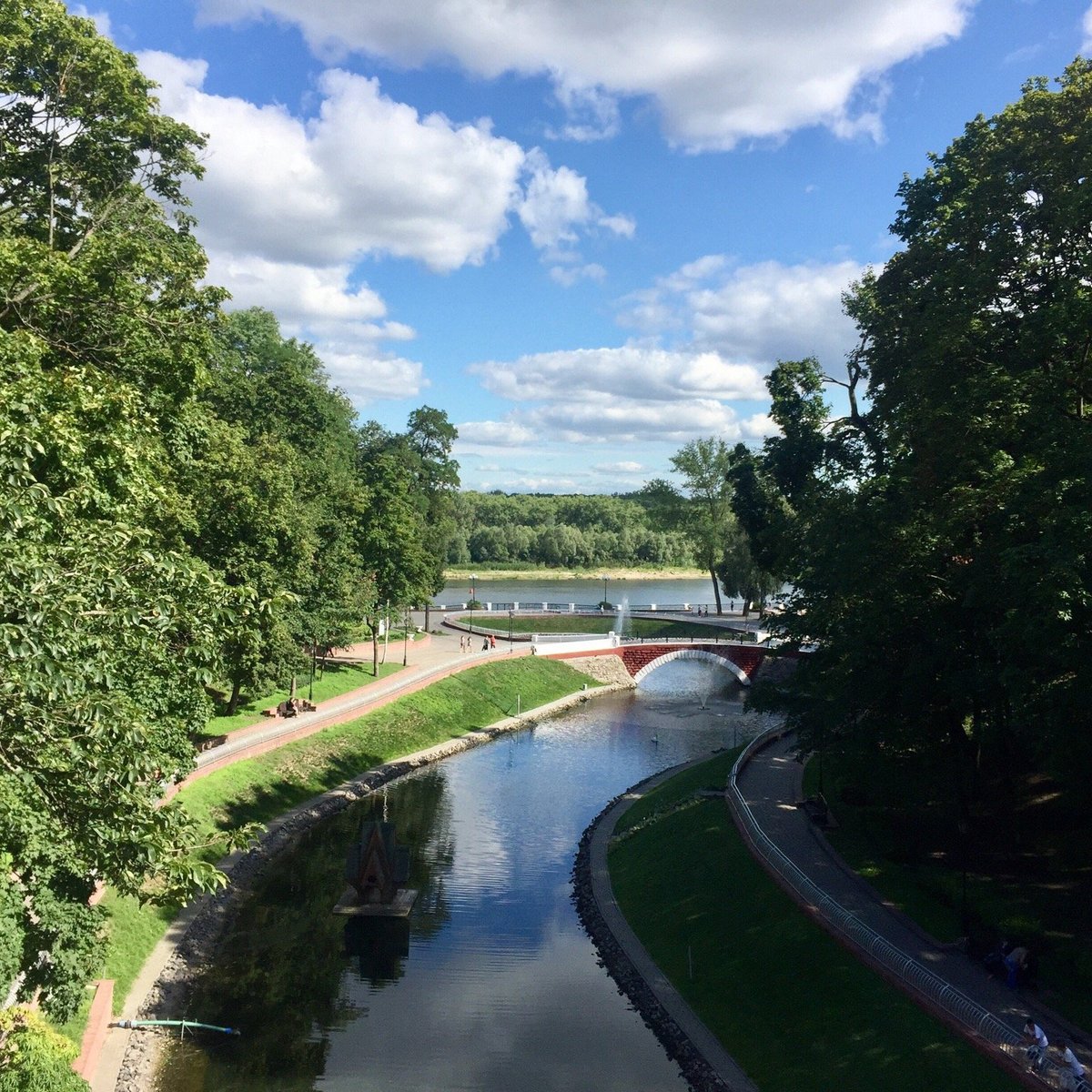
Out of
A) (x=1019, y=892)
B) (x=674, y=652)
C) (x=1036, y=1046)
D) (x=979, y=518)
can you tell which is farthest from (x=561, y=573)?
(x=1036, y=1046)

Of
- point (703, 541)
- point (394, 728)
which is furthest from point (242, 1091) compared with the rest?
point (703, 541)

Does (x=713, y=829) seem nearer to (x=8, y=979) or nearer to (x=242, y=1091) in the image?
(x=242, y=1091)

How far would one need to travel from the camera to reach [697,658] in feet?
227

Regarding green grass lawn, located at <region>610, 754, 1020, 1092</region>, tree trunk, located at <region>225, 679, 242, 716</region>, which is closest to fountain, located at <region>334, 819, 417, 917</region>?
green grass lawn, located at <region>610, 754, 1020, 1092</region>

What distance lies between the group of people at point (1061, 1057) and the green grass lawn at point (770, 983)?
0.57 metres

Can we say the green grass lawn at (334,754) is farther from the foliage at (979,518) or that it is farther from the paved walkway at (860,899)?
the foliage at (979,518)

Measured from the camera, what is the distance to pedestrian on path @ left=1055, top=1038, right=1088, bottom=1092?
14.1 metres

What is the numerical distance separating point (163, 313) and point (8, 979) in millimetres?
17186

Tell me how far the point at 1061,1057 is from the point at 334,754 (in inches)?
1291

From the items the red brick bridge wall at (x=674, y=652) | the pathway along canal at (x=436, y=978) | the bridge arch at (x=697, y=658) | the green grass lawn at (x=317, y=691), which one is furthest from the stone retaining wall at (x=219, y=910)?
the bridge arch at (x=697, y=658)

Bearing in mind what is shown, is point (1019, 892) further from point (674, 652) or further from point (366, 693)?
point (674, 652)

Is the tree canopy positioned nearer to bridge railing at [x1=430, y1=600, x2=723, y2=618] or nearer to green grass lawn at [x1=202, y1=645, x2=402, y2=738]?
green grass lawn at [x1=202, y1=645, x2=402, y2=738]

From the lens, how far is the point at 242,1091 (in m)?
18.7

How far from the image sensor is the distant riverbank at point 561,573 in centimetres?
14150
